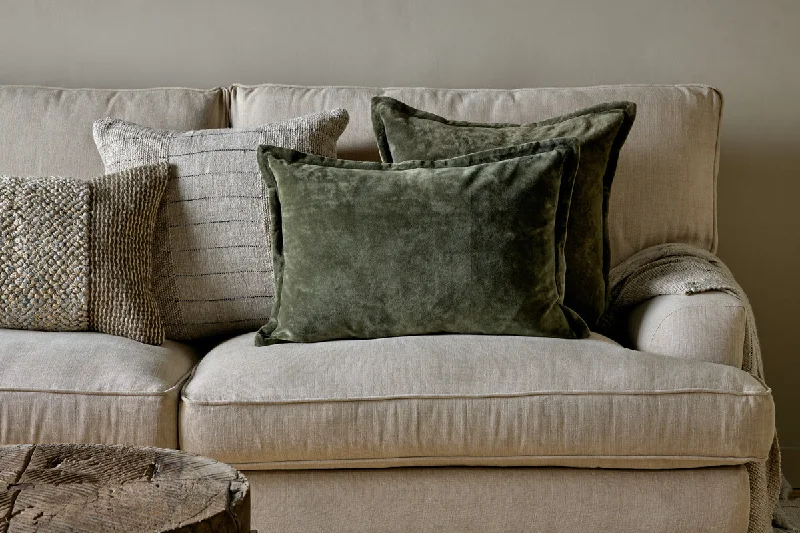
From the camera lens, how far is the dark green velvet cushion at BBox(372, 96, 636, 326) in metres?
2.02

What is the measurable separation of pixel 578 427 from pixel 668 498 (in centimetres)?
22

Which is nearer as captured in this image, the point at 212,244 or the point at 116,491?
the point at 116,491

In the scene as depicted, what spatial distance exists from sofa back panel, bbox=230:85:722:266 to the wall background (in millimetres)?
333

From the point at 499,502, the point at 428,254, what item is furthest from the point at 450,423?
the point at 428,254

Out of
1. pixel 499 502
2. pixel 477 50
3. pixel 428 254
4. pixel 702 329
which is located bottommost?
pixel 499 502

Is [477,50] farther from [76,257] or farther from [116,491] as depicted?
[116,491]

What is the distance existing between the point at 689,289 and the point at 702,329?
13cm

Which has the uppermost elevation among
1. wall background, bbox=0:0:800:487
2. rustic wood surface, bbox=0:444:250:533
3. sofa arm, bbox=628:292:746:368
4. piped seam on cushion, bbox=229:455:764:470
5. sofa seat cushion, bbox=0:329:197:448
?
wall background, bbox=0:0:800:487

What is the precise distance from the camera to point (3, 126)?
2.24m

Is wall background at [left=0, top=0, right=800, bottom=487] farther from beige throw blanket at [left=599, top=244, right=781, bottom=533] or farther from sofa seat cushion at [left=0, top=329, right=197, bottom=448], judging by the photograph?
sofa seat cushion at [left=0, top=329, right=197, bottom=448]

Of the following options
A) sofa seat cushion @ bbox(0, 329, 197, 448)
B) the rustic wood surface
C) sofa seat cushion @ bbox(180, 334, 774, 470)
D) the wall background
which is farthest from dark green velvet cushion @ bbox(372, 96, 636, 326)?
the rustic wood surface

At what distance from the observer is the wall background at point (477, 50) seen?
8.61ft

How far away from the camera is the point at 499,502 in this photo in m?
1.64

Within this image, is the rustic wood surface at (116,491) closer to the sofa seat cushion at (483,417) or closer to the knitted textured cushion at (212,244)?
the sofa seat cushion at (483,417)
